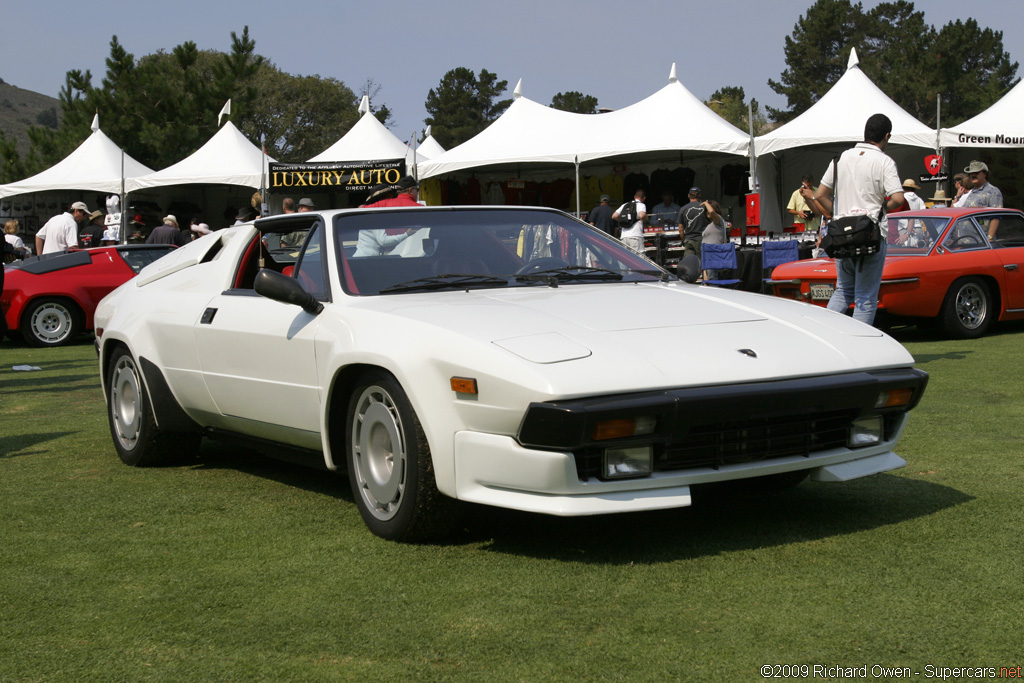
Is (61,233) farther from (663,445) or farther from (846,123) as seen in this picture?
(663,445)

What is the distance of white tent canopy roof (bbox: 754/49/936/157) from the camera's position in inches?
712

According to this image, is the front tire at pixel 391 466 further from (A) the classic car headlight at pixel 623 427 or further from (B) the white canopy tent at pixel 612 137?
(B) the white canopy tent at pixel 612 137

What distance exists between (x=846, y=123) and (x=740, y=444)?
16893 mm

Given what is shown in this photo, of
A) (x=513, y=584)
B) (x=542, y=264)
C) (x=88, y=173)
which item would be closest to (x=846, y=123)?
(x=542, y=264)

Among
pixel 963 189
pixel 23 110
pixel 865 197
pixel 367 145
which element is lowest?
pixel 865 197

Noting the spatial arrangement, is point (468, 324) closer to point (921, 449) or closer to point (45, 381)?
point (921, 449)

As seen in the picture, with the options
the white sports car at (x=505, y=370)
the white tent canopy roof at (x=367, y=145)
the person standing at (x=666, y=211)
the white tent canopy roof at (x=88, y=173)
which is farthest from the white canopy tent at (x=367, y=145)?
the white sports car at (x=505, y=370)

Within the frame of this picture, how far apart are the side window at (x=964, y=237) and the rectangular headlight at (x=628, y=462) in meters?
8.31

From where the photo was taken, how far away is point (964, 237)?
10820mm

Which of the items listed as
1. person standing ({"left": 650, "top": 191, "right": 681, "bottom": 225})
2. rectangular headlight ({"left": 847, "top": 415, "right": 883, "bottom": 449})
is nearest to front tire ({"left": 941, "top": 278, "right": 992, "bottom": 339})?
rectangular headlight ({"left": 847, "top": 415, "right": 883, "bottom": 449})

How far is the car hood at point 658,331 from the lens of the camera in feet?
11.2

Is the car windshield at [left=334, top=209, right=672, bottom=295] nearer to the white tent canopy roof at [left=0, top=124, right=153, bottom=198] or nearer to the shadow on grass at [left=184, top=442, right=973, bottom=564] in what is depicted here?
the shadow on grass at [left=184, top=442, right=973, bottom=564]

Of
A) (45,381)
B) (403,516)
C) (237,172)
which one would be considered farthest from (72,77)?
(403,516)

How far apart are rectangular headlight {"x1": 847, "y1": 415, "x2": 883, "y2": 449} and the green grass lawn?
0.96 ft
